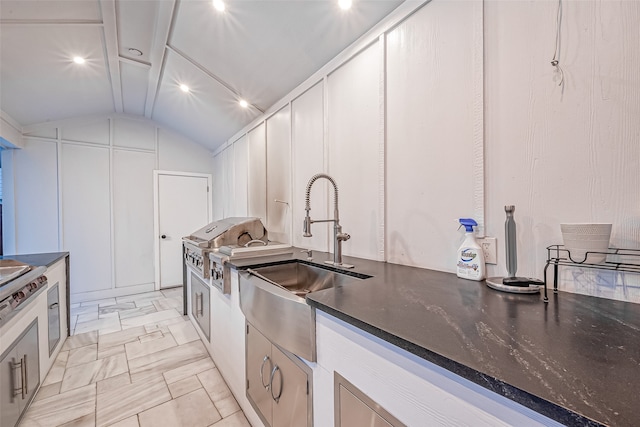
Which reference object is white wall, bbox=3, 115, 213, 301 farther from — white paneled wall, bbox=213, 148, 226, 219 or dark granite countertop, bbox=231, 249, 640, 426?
dark granite countertop, bbox=231, 249, 640, 426

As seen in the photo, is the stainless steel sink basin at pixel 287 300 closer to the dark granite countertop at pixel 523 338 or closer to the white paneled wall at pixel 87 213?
the dark granite countertop at pixel 523 338

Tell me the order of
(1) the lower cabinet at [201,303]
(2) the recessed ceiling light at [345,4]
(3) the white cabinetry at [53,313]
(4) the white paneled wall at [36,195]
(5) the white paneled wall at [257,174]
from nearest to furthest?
(2) the recessed ceiling light at [345,4] < (3) the white cabinetry at [53,313] < (1) the lower cabinet at [201,303] < (5) the white paneled wall at [257,174] < (4) the white paneled wall at [36,195]

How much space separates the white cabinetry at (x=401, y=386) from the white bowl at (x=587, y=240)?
0.65 m

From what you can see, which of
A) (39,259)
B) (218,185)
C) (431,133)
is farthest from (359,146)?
(218,185)

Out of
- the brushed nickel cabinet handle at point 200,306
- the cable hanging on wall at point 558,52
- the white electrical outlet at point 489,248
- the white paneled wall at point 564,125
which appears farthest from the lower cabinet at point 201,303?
the cable hanging on wall at point 558,52

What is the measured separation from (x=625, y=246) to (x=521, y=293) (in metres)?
0.33

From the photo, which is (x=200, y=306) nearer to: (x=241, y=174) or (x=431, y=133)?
(x=241, y=174)

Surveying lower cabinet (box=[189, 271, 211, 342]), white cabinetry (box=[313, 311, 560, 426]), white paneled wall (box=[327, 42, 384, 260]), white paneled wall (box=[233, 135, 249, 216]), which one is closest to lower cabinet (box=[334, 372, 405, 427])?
white cabinetry (box=[313, 311, 560, 426])

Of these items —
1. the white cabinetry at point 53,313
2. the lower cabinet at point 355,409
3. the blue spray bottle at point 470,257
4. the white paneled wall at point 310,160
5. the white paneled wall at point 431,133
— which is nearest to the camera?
the lower cabinet at point 355,409

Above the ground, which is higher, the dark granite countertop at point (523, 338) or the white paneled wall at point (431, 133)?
the white paneled wall at point (431, 133)

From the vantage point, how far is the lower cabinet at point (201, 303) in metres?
2.28

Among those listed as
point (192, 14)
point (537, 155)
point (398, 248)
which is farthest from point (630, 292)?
point (192, 14)

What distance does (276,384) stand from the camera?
122 cm

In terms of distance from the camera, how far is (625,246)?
2.77ft
